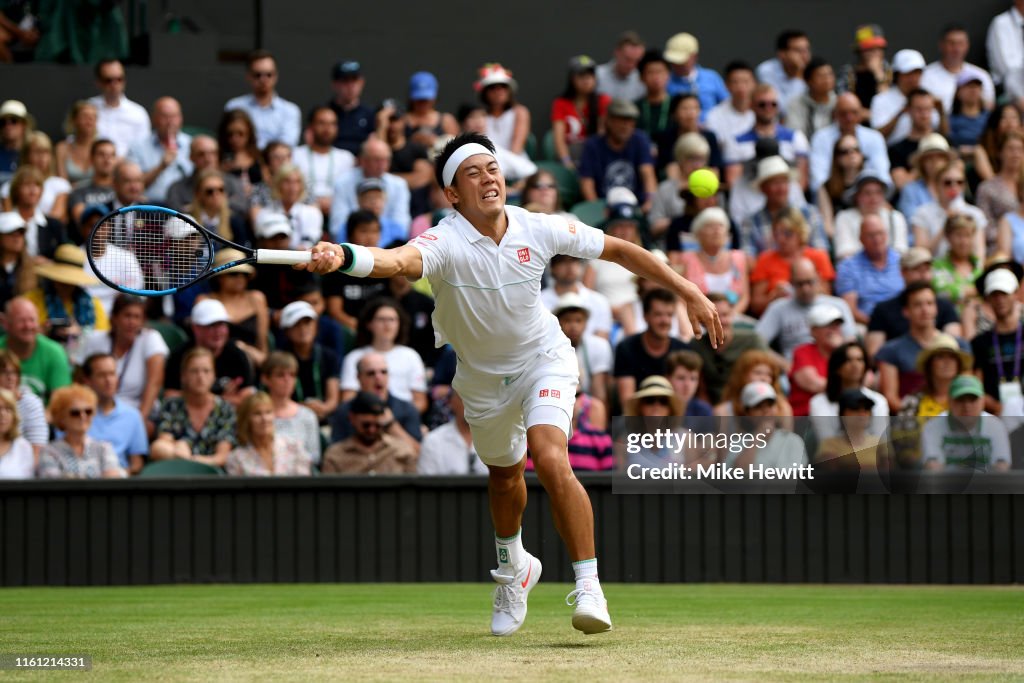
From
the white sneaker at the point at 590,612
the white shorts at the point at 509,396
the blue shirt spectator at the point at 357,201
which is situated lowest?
the white sneaker at the point at 590,612

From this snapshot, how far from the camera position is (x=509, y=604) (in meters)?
6.86

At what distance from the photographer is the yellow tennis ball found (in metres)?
13.0

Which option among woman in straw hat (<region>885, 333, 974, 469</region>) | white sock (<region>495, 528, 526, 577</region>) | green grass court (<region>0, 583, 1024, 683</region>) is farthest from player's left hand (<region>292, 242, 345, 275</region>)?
woman in straw hat (<region>885, 333, 974, 469</region>)

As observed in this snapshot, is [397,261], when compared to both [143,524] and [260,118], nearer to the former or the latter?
[143,524]

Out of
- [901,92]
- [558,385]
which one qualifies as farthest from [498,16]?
[558,385]

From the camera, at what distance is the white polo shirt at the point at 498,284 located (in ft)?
21.5

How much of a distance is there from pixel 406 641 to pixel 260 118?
8.74 meters

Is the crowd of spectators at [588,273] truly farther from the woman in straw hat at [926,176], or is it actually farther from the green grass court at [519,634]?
the green grass court at [519,634]

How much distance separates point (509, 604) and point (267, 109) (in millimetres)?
8541

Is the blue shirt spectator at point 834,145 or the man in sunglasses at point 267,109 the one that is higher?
the man in sunglasses at point 267,109

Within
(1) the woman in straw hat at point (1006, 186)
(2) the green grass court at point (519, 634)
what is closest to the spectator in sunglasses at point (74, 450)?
(2) the green grass court at point (519, 634)

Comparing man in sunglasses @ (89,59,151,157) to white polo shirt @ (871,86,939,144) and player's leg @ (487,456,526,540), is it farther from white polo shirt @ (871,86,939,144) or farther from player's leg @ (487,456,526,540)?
player's leg @ (487,456,526,540)

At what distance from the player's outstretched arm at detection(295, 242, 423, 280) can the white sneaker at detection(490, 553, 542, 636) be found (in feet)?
4.84

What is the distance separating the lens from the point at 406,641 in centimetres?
652
